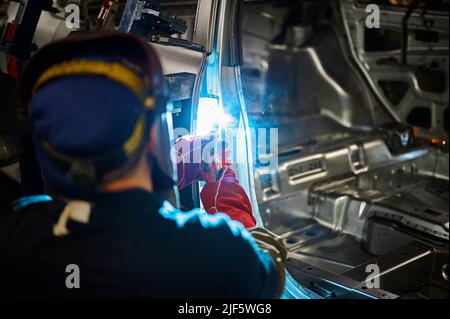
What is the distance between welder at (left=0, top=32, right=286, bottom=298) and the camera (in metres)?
1.32

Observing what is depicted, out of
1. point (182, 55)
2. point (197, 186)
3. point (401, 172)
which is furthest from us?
point (401, 172)

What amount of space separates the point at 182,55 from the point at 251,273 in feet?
4.16

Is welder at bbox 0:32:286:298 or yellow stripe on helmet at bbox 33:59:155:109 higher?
yellow stripe on helmet at bbox 33:59:155:109

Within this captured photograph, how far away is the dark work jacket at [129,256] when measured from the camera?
4.53ft

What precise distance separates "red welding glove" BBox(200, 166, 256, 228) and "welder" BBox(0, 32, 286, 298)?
51 centimetres

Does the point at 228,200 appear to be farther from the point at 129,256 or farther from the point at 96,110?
the point at 96,110

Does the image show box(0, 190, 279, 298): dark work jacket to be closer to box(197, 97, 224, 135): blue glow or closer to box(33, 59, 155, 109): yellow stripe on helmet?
box(33, 59, 155, 109): yellow stripe on helmet

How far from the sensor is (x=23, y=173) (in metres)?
3.12

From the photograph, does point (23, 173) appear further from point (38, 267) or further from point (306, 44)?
point (306, 44)

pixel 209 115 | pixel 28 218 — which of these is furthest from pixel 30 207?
pixel 209 115

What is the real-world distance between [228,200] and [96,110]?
90 cm

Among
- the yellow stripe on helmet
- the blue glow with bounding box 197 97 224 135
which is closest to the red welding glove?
the blue glow with bounding box 197 97 224 135

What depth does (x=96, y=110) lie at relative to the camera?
130 cm
